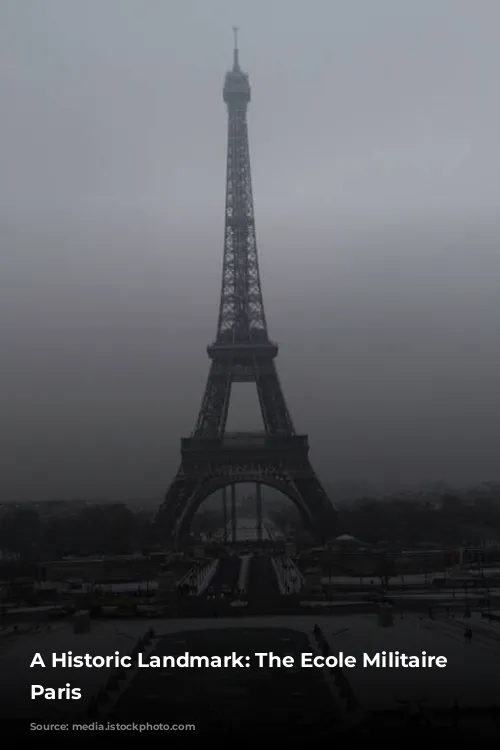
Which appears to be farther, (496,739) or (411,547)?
(411,547)

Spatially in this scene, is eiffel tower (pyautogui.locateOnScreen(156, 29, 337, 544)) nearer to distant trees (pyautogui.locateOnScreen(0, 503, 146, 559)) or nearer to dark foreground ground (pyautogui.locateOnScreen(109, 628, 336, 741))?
distant trees (pyautogui.locateOnScreen(0, 503, 146, 559))

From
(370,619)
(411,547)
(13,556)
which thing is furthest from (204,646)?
(13,556)

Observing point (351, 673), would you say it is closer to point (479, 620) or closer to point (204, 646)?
point (204, 646)

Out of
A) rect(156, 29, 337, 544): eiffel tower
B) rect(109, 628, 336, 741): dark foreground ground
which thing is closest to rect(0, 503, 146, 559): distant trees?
rect(156, 29, 337, 544): eiffel tower

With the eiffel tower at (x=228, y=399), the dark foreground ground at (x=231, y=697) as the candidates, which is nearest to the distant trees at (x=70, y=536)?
the eiffel tower at (x=228, y=399)

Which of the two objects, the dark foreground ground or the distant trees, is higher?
the distant trees

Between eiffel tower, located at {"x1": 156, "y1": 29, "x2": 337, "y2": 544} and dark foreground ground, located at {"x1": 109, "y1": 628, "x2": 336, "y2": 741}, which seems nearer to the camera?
dark foreground ground, located at {"x1": 109, "y1": 628, "x2": 336, "y2": 741}

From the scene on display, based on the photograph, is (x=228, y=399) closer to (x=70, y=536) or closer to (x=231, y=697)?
(x=70, y=536)

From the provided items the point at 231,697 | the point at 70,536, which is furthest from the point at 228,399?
the point at 231,697

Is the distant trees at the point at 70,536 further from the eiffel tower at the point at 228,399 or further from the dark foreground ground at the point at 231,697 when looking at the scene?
the dark foreground ground at the point at 231,697
